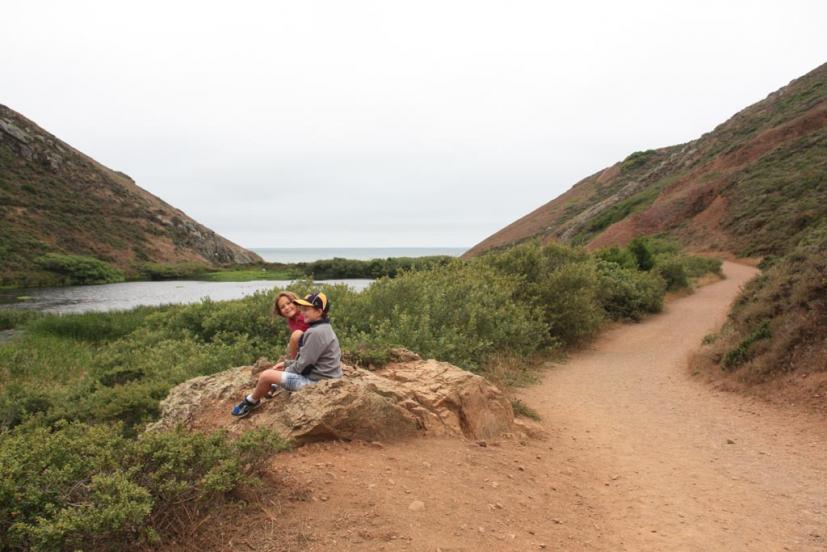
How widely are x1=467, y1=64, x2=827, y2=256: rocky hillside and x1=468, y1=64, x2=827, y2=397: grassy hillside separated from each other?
0.10 meters

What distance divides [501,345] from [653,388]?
2.95m

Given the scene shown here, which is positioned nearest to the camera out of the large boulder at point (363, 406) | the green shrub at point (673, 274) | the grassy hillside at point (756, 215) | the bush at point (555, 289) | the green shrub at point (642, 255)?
the large boulder at point (363, 406)

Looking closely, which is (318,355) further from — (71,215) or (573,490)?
(71,215)

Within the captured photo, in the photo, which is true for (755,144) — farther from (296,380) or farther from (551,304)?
(296,380)

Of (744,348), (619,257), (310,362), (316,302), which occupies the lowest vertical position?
(744,348)

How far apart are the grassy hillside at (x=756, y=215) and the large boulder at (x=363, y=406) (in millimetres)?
5469

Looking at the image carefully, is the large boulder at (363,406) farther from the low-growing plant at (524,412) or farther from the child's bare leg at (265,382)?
the low-growing plant at (524,412)

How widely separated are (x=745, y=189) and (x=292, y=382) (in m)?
41.2

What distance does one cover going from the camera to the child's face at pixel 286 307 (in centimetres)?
608

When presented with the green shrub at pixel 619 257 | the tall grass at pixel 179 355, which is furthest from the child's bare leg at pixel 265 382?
the green shrub at pixel 619 257

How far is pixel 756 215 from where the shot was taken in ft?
112

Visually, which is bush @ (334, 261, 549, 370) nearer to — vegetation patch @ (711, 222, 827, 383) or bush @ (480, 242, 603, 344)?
bush @ (480, 242, 603, 344)

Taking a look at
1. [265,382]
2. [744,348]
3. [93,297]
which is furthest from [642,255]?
[93,297]

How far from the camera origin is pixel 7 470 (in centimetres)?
313
